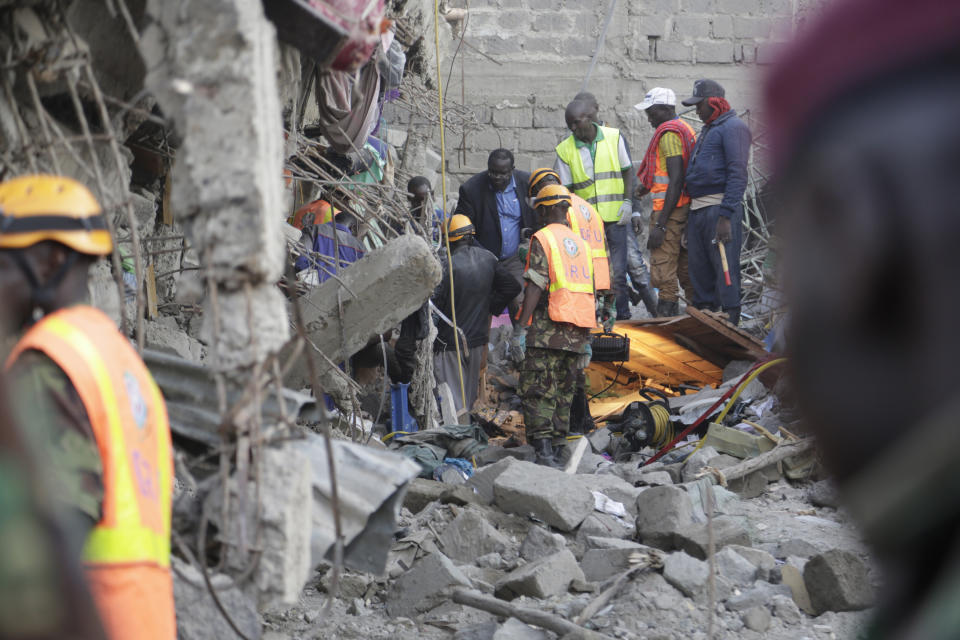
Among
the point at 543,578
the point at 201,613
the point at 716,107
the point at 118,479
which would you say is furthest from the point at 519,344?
the point at 118,479

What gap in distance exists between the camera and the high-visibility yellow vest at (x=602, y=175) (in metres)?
9.78

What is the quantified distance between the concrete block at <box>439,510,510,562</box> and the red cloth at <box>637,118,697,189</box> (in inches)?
188

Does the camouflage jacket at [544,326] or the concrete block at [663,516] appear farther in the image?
the camouflage jacket at [544,326]

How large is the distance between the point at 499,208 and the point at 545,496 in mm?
4011

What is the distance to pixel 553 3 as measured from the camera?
12.5 meters

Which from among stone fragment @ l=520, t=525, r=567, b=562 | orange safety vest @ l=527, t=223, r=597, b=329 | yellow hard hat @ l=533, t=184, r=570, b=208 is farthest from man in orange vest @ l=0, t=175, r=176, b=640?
yellow hard hat @ l=533, t=184, r=570, b=208

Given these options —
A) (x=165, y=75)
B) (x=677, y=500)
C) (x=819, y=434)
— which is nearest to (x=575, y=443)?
(x=677, y=500)

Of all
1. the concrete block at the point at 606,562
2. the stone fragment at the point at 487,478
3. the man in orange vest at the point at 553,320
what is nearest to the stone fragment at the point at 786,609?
the concrete block at the point at 606,562

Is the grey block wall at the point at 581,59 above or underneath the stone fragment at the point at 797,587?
above

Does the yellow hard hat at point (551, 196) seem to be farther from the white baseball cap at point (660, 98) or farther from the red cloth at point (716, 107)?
the white baseball cap at point (660, 98)

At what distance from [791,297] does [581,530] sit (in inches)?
210

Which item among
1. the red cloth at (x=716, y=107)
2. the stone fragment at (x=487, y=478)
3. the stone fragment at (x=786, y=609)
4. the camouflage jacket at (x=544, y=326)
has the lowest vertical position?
the stone fragment at (x=786, y=609)

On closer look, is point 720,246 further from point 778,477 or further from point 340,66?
point 340,66

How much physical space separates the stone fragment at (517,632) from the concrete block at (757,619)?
41.0 inches
